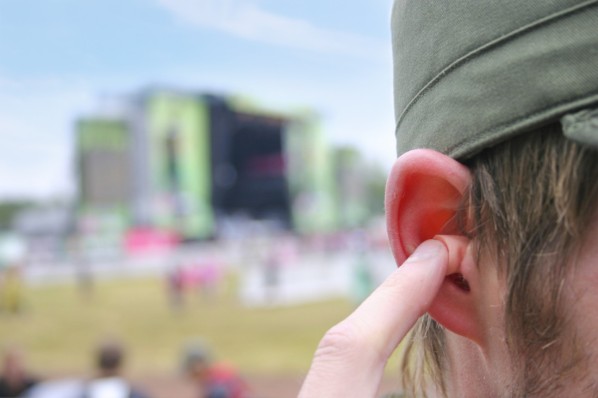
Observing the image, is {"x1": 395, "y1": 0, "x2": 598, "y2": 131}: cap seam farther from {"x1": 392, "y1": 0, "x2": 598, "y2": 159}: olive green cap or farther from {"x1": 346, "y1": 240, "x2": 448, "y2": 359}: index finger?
{"x1": 346, "y1": 240, "x2": 448, "y2": 359}: index finger

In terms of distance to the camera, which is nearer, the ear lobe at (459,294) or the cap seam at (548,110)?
the cap seam at (548,110)

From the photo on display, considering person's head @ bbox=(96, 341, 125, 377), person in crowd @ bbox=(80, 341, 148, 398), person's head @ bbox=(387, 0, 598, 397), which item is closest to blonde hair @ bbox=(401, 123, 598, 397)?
person's head @ bbox=(387, 0, 598, 397)

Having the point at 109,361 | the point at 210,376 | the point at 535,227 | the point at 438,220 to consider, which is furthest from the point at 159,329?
the point at 535,227

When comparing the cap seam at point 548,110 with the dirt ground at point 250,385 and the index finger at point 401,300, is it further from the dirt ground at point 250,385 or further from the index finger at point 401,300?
the dirt ground at point 250,385

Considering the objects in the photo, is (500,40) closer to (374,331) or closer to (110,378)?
(374,331)

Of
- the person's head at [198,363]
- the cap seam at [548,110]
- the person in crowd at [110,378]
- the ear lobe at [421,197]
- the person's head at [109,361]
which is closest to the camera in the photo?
the cap seam at [548,110]

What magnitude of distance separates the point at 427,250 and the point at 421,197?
6 centimetres

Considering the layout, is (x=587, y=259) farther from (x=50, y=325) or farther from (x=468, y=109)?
(x=50, y=325)

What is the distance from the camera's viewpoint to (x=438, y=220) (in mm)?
702

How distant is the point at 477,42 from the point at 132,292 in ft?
64.2

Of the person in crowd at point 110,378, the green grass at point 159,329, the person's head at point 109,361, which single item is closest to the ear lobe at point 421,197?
the person in crowd at point 110,378

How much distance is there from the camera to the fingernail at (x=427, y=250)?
2.17ft

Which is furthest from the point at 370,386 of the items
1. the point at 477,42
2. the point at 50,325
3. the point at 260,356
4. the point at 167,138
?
the point at 167,138

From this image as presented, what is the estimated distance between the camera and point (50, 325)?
15672 millimetres
